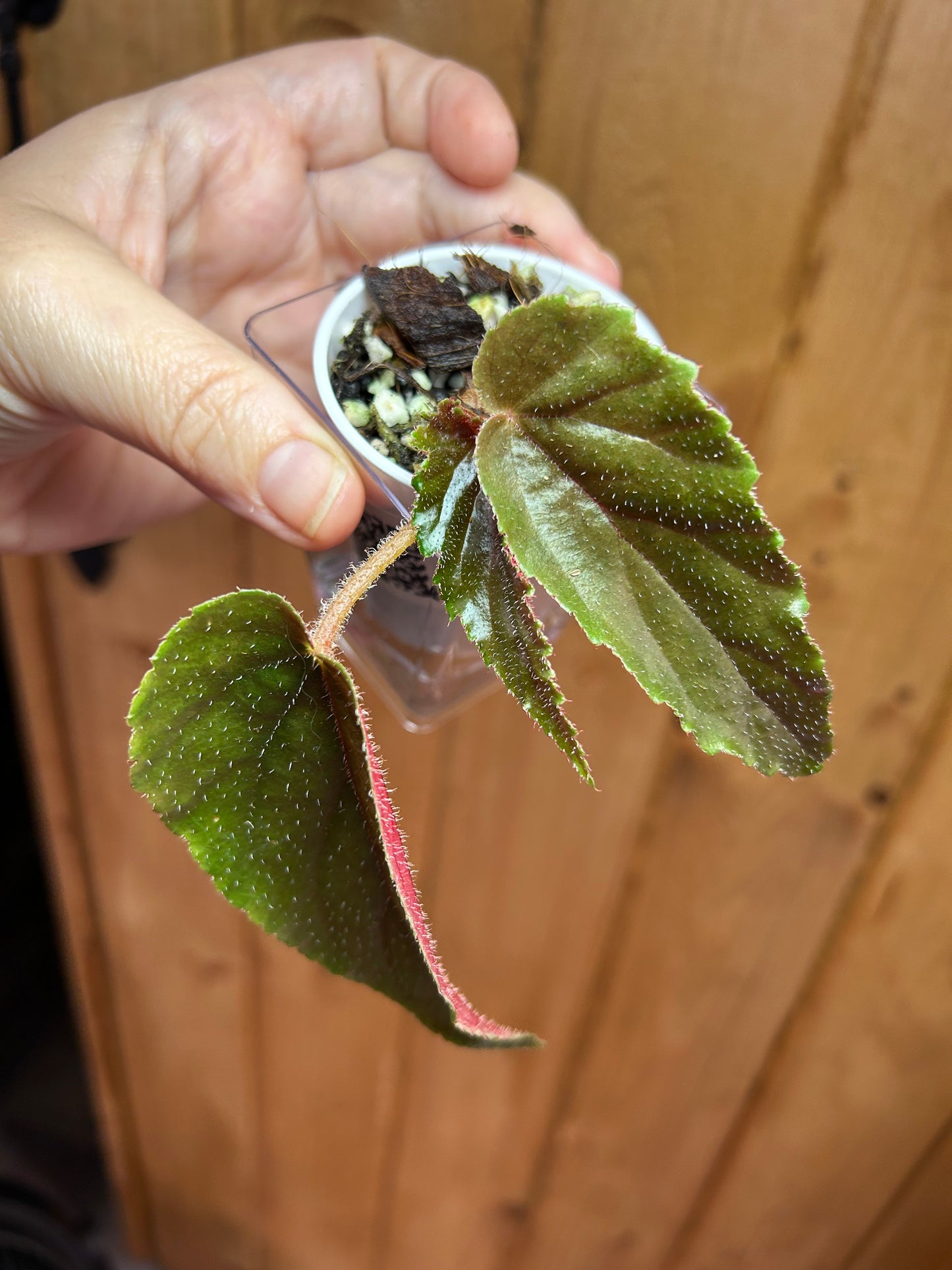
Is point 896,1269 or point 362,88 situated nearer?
point 362,88

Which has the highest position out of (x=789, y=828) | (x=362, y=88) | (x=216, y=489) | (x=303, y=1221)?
(x=362, y=88)

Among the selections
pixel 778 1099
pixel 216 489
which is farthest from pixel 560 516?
pixel 778 1099

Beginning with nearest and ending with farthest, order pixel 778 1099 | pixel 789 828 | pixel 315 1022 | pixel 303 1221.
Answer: pixel 789 828
pixel 778 1099
pixel 315 1022
pixel 303 1221

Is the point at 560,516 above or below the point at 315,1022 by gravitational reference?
above

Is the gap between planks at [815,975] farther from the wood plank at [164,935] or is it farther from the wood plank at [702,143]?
the wood plank at [164,935]

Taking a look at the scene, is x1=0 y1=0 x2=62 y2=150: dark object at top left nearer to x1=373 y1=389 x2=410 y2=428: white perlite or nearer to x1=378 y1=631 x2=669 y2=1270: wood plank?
x1=373 y1=389 x2=410 y2=428: white perlite

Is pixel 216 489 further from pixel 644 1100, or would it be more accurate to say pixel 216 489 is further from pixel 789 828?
pixel 644 1100

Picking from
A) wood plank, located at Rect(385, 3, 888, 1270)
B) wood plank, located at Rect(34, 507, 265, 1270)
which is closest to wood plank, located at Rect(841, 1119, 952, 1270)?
wood plank, located at Rect(385, 3, 888, 1270)

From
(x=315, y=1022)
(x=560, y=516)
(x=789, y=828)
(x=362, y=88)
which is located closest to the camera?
(x=560, y=516)
